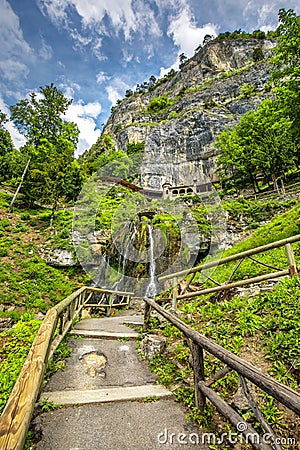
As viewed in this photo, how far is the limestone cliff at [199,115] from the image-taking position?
35.5m

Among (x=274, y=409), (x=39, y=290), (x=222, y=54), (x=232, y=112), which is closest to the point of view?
(x=274, y=409)

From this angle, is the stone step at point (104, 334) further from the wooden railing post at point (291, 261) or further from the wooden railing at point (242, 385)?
the wooden railing post at point (291, 261)

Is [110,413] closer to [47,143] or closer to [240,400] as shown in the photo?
[240,400]

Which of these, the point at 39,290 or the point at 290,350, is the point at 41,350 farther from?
the point at 39,290

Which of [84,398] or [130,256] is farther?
[130,256]

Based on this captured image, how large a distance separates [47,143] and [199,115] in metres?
29.3

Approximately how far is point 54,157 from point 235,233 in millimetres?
14773

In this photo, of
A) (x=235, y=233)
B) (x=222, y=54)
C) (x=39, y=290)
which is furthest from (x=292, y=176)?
(x=222, y=54)

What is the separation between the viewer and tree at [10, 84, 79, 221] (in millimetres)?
16656

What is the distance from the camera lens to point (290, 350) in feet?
6.98

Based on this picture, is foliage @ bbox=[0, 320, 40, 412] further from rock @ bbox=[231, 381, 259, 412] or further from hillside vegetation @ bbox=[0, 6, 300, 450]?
rock @ bbox=[231, 381, 259, 412]

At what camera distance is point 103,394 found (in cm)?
222

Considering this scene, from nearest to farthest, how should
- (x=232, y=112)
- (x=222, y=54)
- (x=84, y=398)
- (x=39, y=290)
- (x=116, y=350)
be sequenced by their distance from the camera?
(x=84, y=398)
(x=116, y=350)
(x=39, y=290)
(x=232, y=112)
(x=222, y=54)

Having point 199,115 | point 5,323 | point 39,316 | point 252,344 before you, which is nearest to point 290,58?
point 252,344
